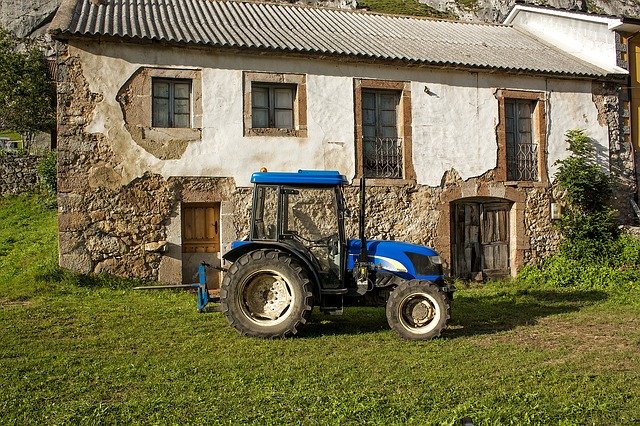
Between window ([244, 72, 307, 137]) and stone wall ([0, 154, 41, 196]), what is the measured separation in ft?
32.4

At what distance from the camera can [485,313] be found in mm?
8680

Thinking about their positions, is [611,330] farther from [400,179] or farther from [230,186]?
[230,186]

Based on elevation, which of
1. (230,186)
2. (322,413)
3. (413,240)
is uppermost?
(230,186)

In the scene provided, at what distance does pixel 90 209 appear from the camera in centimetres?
1028

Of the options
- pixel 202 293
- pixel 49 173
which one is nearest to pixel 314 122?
pixel 202 293

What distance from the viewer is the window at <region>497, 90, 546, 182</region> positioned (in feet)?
42.4

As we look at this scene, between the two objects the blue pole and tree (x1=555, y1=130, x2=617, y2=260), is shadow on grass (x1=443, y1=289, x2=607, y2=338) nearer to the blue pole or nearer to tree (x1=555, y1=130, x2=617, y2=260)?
tree (x1=555, y1=130, x2=617, y2=260)

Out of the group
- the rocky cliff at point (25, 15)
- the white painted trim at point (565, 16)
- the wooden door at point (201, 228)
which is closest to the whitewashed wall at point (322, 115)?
the wooden door at point (201, 228)

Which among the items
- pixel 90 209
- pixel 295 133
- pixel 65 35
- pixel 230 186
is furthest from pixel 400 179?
pixel 65 35

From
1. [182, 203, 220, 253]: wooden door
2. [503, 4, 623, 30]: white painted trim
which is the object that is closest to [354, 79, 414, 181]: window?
[182, 203, 220, 253]: wooden door

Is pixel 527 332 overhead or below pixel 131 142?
below

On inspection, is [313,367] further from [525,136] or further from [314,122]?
[525,136]

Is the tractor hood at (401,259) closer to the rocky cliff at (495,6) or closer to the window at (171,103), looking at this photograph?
the window at (171,103)

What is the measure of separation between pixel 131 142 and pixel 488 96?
703 centimetres
